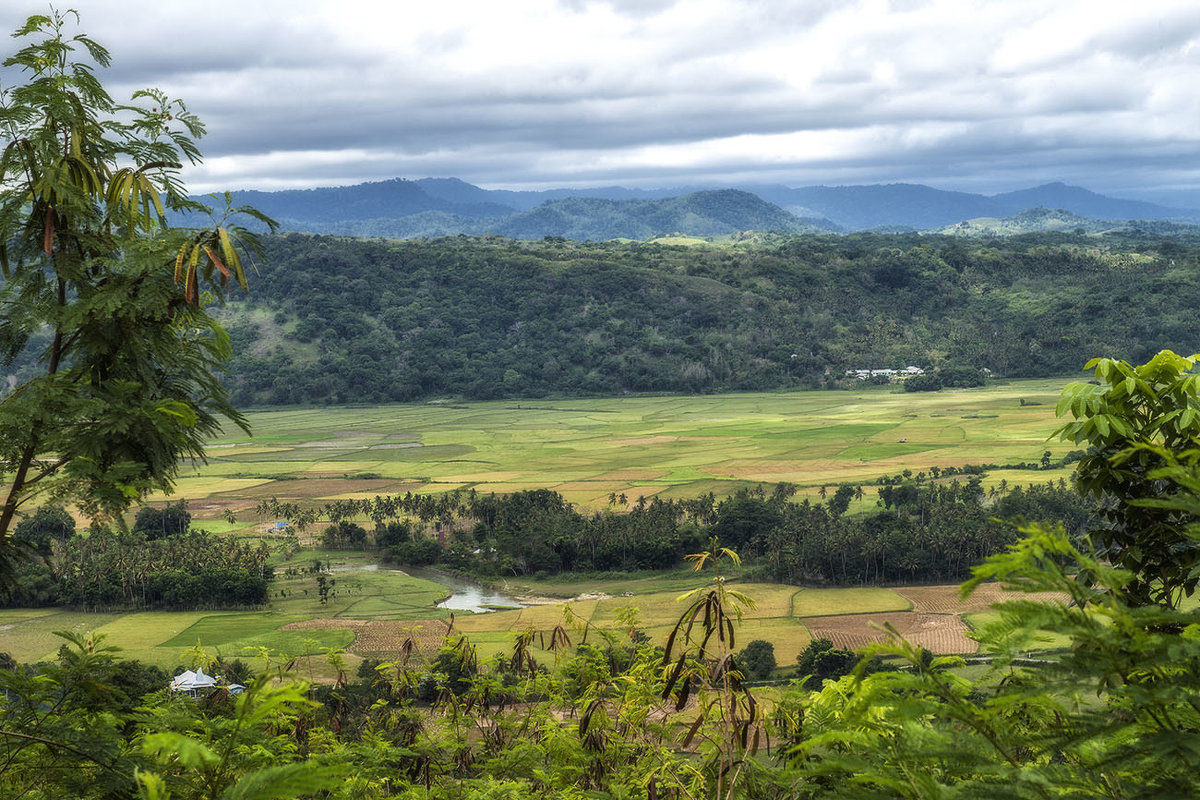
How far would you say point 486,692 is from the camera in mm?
9195

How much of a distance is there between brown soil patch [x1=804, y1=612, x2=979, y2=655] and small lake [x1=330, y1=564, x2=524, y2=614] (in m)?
14.5

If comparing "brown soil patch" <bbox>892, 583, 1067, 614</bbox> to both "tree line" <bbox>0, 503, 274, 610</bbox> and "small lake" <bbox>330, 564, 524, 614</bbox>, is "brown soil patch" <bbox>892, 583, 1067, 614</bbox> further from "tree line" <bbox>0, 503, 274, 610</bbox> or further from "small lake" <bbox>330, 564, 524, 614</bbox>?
"tree line" <bbox>0, 503, 274, 610</bbox>

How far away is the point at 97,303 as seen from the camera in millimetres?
5531

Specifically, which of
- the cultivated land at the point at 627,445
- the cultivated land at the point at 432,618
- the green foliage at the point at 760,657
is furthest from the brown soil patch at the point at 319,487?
the green foliage at the point at 760,657

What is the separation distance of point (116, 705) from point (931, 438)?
84.3m

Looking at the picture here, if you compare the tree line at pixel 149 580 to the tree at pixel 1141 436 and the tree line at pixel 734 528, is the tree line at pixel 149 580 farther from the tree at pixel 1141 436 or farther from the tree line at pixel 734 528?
the tree at pixel 1141 436

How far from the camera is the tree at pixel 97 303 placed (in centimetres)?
554

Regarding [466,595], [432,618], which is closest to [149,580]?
[432,618]

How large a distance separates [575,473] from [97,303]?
2717 inches

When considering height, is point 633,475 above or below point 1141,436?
below

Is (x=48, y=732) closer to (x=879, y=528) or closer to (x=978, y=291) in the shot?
(x=879, y=528)

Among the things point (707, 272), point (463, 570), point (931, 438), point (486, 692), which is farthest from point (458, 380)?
point (486, 692)

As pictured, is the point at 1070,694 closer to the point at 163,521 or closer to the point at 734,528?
the point at 734,528

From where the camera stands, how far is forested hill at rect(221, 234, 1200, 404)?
439 ft
